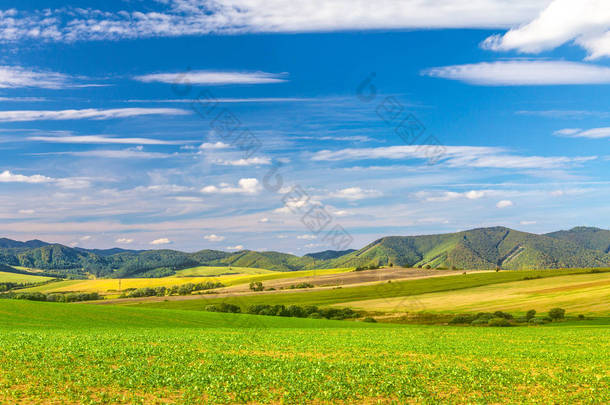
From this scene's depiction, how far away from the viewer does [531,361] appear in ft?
117

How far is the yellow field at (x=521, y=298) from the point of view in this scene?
4653 inches

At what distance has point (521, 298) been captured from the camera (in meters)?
139

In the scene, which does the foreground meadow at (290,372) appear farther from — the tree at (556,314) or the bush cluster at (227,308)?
the bush cluster at (227,308)

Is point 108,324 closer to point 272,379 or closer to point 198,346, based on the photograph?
point 198,346

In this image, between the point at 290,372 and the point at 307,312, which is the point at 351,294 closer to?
the point at 307,312

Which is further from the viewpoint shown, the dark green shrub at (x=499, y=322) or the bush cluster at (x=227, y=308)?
the bush cluster at (x=227, y=308)

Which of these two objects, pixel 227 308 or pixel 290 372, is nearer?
pixel 290 372

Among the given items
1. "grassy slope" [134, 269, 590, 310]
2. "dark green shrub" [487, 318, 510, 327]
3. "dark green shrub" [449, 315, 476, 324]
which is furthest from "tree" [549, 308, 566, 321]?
"grassy slope" [134, 269, 590, 310]

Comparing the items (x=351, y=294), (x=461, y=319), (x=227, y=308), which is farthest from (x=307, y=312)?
(x=351, y=294)

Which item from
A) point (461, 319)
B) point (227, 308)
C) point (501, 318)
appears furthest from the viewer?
point (227, 308)

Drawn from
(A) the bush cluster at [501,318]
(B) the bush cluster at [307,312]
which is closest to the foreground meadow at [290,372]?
(A) the bush cluster at [501,318]

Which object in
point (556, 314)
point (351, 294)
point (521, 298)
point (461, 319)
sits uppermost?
point (556, 314)

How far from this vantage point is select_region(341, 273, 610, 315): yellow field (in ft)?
388

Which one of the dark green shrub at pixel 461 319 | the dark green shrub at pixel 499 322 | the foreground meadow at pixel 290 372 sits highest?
the foreground meadow at pixel 290 372
